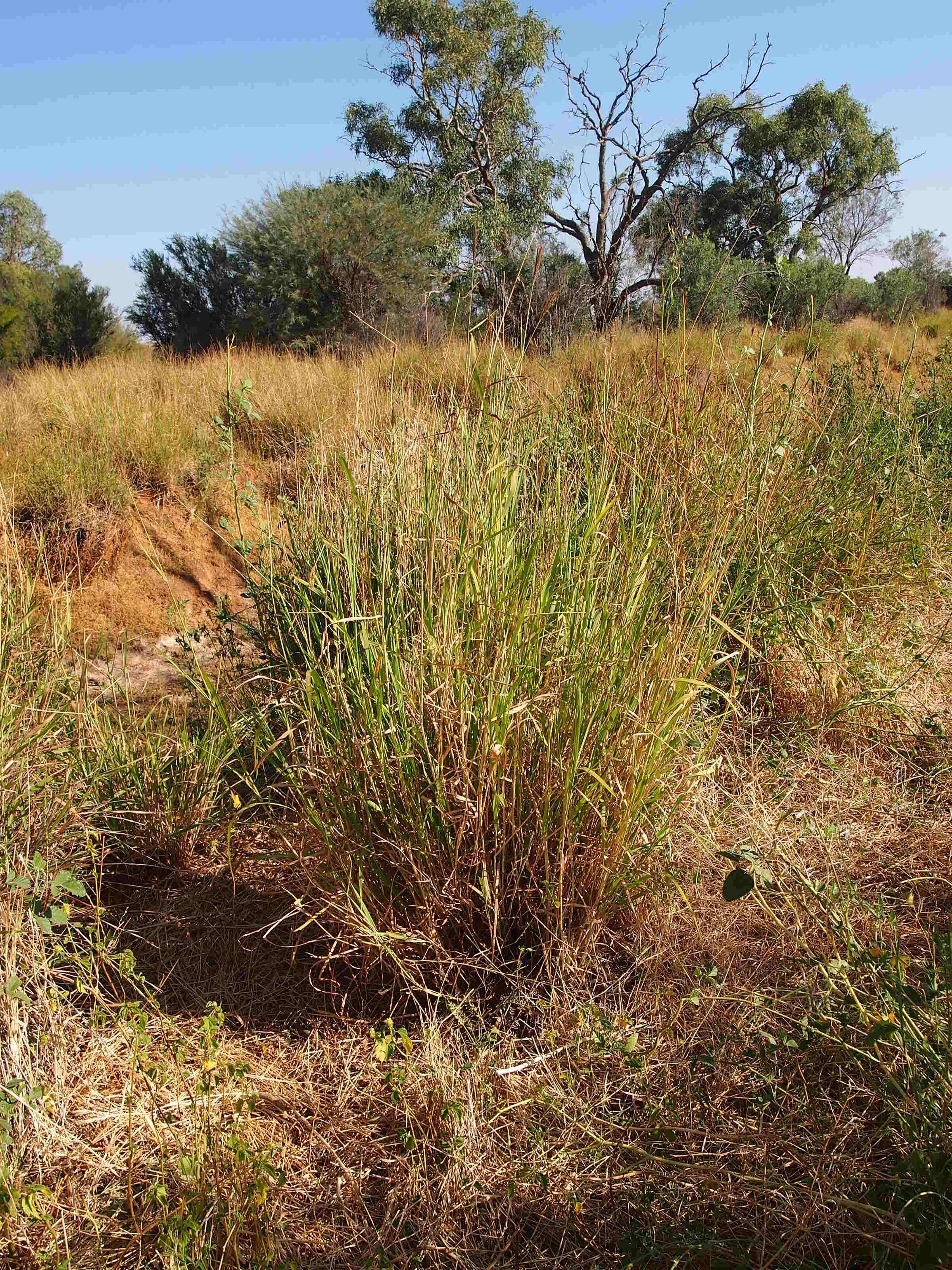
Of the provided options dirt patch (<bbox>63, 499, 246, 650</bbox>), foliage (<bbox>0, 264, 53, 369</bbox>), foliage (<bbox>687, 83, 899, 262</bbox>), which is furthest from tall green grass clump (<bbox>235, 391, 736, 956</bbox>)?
foliage (<bbox>687, 83, 899, 262</bbox>)

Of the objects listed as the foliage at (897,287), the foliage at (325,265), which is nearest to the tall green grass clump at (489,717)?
the foliage at (325,265)

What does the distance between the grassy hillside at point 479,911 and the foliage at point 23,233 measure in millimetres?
45731

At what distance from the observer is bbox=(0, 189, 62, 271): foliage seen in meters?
41.3

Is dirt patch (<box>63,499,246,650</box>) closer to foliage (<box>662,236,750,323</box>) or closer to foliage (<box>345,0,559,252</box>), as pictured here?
foliage (<box>662,236,750,323</box>)

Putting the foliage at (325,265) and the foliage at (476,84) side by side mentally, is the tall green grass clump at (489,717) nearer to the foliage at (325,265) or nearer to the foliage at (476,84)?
the foliage at (325,265)

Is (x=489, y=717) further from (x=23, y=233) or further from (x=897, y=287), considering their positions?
(x=23, y=233)

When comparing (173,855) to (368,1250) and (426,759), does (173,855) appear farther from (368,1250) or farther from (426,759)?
(368,1250)

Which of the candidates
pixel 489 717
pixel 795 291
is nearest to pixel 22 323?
pixel 795 291

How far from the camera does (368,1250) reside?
60.5 inches

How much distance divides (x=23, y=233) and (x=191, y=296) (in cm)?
3954

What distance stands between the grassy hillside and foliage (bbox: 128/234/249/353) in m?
9.35

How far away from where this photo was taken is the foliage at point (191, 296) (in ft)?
37.1

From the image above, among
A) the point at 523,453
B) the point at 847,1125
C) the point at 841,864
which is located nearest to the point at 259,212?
the point at 523,453

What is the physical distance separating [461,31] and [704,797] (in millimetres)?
19700
